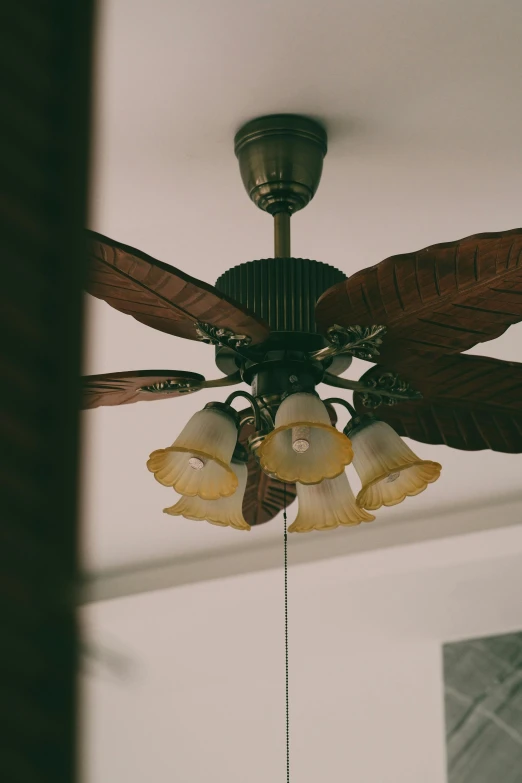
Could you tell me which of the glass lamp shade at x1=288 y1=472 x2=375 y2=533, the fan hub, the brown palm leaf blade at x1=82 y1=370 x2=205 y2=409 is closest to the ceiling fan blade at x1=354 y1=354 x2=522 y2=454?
the glass lamp shade at x1=288 y1=472 x2=375 y2=533

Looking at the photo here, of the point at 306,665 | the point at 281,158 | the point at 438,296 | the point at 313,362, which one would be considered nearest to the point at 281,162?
the point at 281,158

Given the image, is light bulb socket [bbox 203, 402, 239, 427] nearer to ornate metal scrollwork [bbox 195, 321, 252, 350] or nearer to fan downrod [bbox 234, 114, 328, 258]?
ornate metal scrollwork [bbox 195, 321, 252, 350]

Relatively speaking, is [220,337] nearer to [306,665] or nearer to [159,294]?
[159,294]

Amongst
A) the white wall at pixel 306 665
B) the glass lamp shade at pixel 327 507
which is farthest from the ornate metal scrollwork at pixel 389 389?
the white wall at pixel 306 665

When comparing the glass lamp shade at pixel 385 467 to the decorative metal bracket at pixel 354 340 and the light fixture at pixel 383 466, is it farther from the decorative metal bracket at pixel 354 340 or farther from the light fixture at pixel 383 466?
the decorative metal bracket at pixel 354 340

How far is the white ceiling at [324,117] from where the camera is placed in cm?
133

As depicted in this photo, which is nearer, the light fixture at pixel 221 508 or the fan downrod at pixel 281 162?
the light fixture at pixel 221 508

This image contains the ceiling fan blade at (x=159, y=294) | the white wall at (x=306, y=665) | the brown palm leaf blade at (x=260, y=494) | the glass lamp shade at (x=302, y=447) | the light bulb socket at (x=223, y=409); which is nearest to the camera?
the ceiling fan blade at (x=159, y=294)

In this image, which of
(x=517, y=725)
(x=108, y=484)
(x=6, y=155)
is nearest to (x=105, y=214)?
(x=108, y=484)

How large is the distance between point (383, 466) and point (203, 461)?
0.22 meters

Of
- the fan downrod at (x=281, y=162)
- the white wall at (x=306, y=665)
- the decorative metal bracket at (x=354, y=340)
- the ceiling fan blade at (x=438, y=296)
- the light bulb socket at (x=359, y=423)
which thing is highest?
the fan downrod at (x=281, y=162)

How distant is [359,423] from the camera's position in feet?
4.24

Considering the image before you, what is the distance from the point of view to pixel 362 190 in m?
1.66

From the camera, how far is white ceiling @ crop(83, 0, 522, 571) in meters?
1.33
